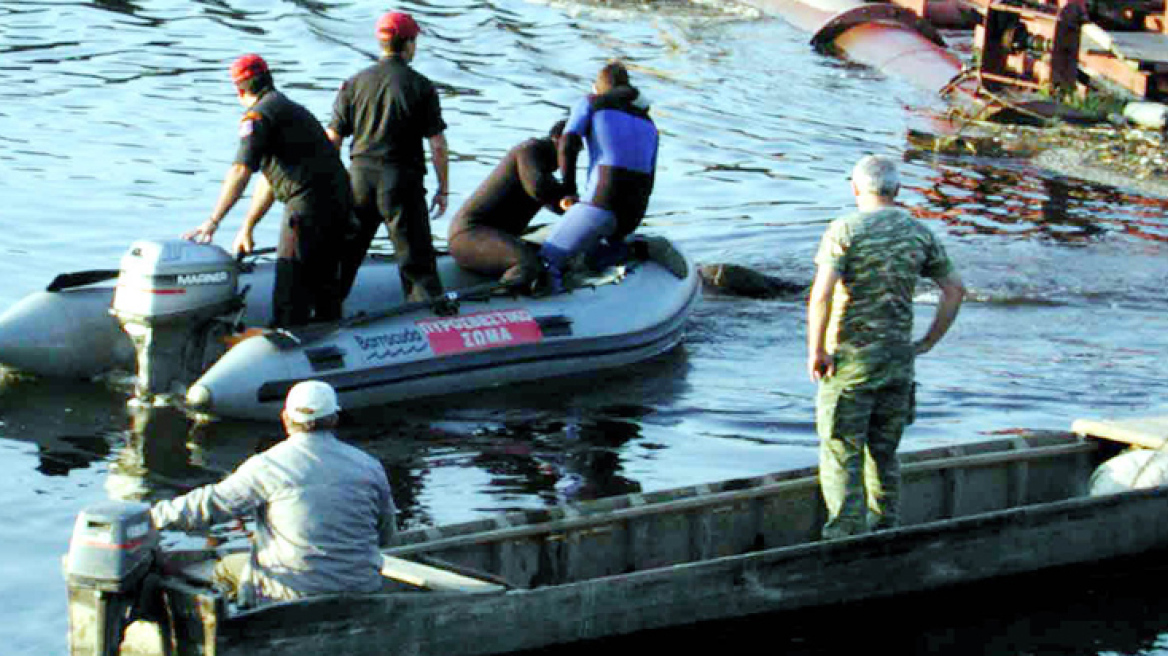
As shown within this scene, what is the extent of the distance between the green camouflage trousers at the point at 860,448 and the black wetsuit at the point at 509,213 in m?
4.36

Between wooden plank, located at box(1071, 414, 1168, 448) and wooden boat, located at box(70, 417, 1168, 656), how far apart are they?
0.10 meters

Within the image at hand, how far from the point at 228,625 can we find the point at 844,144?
17304 millimetres

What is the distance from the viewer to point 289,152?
12250 millimetres

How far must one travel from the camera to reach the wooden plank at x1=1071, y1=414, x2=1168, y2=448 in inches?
425

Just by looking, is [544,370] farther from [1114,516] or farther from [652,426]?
[1114,516]

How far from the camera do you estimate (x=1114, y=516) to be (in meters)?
10.2

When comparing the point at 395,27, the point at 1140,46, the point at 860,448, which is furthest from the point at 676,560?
the point at 1140,46

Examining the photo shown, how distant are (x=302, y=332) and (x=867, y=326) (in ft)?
14.3

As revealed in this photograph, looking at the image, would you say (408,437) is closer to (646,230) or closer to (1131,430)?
(1131,430)

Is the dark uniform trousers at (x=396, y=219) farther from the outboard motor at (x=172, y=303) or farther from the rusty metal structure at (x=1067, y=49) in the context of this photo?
the rusty metal structure at (x=1067, y=49)

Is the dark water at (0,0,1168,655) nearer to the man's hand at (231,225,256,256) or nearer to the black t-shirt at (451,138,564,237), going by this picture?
the man's hand at (231,225,256,256)

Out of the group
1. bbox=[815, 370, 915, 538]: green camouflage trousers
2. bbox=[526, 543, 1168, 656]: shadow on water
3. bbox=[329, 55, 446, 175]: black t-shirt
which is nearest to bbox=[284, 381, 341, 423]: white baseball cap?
bbox=[526, 543, 1168, 656]: shadow on water

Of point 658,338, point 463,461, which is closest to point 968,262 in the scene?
point 658,338

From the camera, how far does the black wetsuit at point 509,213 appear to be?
13578 mm
